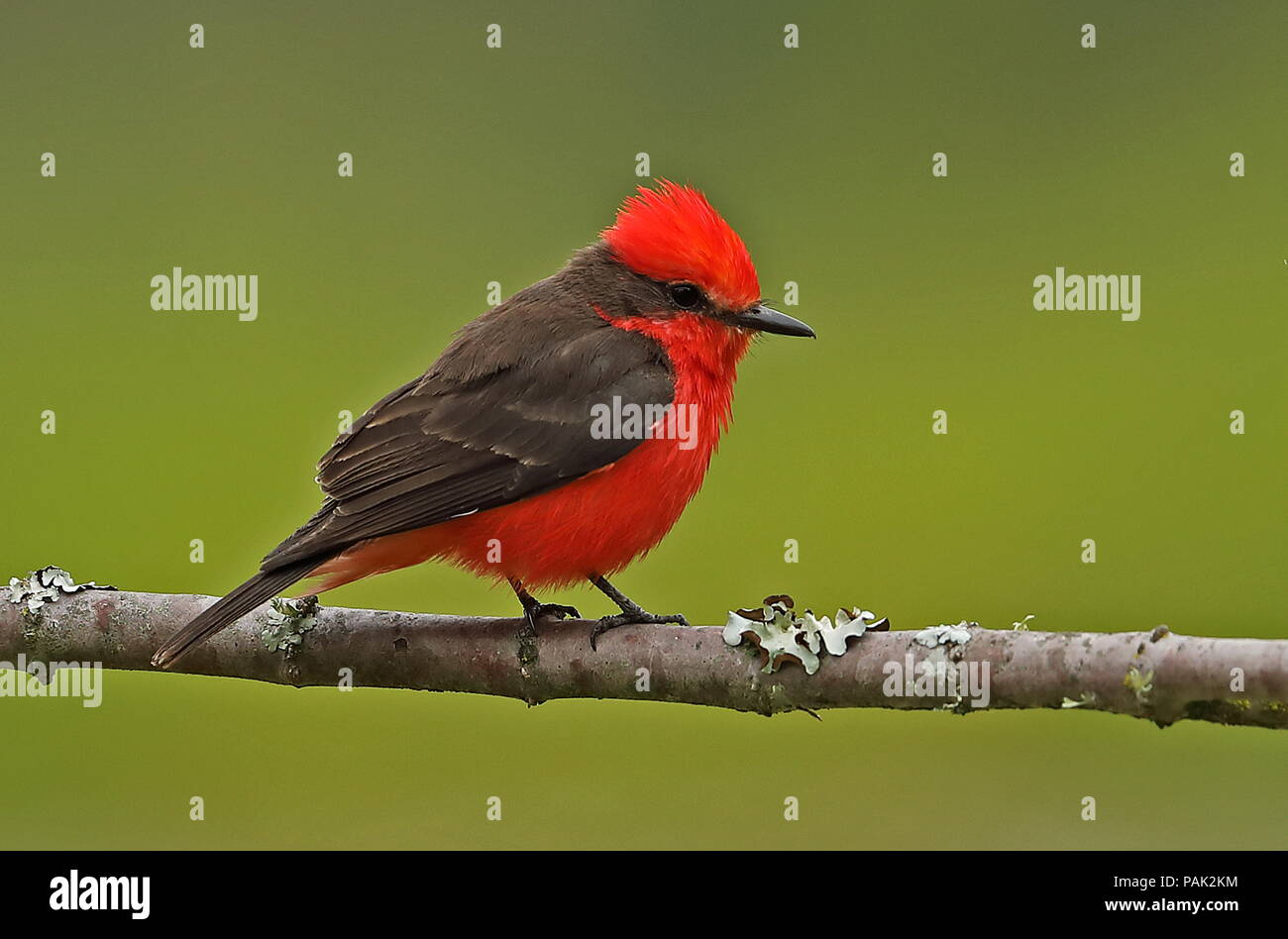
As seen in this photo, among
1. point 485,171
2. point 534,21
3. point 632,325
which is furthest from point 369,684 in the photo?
point 534,21

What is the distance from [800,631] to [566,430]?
4.58 ft

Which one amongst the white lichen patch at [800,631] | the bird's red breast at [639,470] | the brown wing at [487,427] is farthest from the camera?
the bird's red breast at [639,470]

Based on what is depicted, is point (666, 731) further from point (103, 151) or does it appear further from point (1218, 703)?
Answer: point (103, 151)

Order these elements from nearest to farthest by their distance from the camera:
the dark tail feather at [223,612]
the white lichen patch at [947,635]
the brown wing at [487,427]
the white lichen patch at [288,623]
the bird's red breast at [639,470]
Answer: the white lichen patch at [947,635] < the dark tail feather at [223,612] < the white lichen patch at [288,623] < the brown wing at [487,427] < the bird's red breast at [639,470]

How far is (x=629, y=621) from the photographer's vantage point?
4855mm

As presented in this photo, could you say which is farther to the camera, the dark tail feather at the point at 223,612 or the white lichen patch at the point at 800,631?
the dark tail feather at the point at 223,612

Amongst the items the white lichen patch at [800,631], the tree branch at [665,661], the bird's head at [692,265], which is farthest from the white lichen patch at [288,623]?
the bird's head at [692,265]

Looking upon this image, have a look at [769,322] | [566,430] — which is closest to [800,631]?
[566,430]

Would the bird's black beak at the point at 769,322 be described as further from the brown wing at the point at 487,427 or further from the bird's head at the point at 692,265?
the brown wing at the point at 487,427

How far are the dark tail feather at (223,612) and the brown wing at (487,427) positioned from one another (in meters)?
0.08

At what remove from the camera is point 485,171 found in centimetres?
1012

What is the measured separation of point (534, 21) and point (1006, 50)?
10.4ft

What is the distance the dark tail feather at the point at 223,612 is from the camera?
15.2 ft

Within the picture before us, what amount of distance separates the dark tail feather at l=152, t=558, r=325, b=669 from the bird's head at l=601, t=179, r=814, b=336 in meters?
1.71
